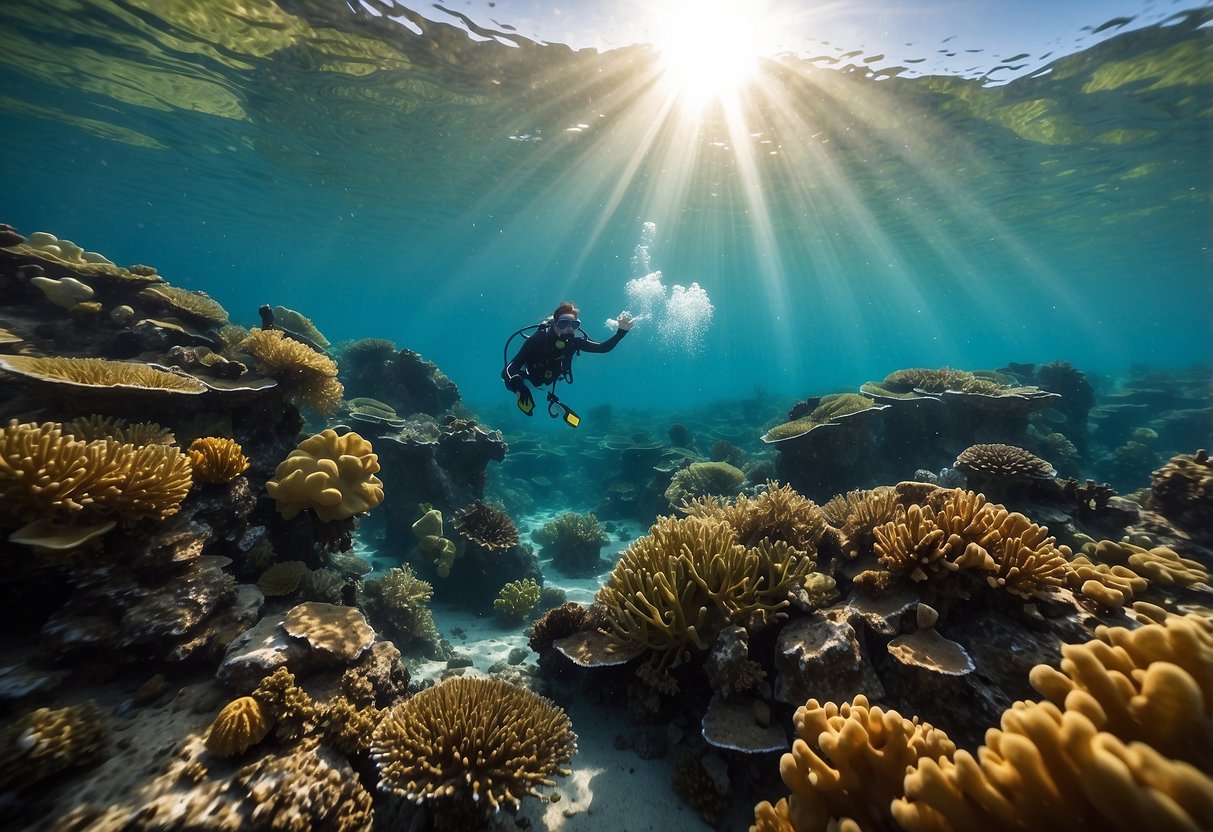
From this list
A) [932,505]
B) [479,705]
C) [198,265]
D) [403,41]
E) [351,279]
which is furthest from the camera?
[198,265]

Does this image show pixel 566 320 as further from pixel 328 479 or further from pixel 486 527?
pixel 328 479

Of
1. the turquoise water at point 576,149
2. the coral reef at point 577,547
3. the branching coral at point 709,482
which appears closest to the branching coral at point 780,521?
the branching coral at point 709,482

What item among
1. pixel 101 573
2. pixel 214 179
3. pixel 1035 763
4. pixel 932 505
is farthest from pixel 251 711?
pixel 214 179

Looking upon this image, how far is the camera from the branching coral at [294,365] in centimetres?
579

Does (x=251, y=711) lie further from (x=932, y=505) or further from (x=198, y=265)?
(x=198, y=265)

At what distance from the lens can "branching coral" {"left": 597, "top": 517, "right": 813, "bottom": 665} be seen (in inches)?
151

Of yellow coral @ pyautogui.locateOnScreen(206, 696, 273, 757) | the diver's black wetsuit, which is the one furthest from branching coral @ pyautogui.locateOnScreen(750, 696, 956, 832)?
the diver's black wetsuit

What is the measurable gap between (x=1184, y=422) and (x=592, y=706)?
26.5 meters

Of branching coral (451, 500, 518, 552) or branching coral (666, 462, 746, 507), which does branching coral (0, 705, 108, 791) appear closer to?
branching coral (451, 500, 518, 552)

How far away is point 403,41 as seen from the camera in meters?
13.2

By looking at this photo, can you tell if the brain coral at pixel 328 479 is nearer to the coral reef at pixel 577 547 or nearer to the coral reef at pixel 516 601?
the coral reef at pixel 516 601

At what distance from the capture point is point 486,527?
9312mm

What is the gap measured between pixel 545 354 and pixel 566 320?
86cm

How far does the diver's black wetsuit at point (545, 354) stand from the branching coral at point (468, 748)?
5.70 metres
